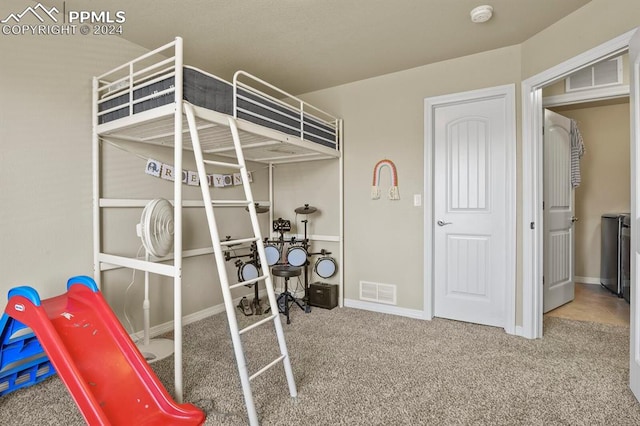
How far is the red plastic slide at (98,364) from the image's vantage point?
1509 mm

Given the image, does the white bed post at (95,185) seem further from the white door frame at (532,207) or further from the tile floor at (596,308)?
the tile floor at (596,308)

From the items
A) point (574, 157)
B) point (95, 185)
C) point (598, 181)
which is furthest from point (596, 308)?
point (95, 185)

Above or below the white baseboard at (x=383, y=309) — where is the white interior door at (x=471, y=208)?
above

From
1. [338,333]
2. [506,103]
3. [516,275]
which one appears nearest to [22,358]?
[338,333]

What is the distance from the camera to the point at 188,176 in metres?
3.16

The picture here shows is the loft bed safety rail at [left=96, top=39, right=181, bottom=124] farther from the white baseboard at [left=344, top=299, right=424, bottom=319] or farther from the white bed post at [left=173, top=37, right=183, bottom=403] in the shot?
the white baseboard at [left=344, top=299, right=424, bottom=319]

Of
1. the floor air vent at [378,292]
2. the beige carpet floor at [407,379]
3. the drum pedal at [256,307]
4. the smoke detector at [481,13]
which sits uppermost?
the smoke detector at [481,13]

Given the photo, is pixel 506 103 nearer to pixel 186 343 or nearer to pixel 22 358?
pixel 186 343

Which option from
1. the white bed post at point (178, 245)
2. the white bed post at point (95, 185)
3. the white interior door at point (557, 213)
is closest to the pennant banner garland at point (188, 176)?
the white bed post at point (95, 185)

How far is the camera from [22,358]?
1.93 m

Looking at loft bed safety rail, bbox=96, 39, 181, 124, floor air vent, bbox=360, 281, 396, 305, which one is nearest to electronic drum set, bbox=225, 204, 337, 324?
floor air vent, bbox=360, 281, 396, 305

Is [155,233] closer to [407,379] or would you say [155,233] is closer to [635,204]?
[407,379]

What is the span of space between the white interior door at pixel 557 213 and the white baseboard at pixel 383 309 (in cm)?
128

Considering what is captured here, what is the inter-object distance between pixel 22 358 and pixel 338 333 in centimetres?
213
